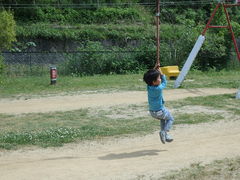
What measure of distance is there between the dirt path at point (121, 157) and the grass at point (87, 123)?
494 mm

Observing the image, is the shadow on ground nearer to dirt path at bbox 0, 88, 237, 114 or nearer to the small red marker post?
dirt path at bbox 0, 88, 237, 114

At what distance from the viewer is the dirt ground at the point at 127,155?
22.7 ft

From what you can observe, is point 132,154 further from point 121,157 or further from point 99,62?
point 99,62

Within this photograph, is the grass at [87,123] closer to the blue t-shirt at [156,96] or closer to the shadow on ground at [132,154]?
the shadow on ground at [132,154]

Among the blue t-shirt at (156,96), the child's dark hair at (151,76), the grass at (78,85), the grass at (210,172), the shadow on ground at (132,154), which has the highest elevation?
the child's dark hair at (151,76)

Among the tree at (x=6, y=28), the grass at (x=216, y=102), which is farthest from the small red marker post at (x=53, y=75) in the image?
the grass at (x=216, y=102)

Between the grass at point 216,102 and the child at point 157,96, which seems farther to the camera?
the grass at point 216,102

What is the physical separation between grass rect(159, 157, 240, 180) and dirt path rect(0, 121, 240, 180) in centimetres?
20

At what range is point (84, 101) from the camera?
47.1 feet

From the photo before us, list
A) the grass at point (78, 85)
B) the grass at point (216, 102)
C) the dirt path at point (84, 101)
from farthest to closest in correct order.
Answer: the grass at point (78, 85) → the dirt path at point (84, 101) → the grass at point (216, 102)

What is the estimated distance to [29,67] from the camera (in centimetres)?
2495

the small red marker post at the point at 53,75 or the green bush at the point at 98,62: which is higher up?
the small red marker post at the point at 53,75

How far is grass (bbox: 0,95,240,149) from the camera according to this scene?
29.9 feet

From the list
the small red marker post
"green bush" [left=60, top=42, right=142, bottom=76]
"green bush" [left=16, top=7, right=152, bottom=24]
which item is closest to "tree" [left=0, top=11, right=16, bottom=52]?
"green bush" [left=60, top=42, right=142, bottom=76]
